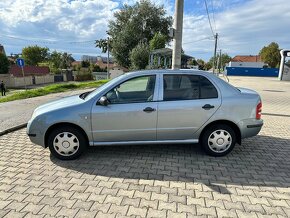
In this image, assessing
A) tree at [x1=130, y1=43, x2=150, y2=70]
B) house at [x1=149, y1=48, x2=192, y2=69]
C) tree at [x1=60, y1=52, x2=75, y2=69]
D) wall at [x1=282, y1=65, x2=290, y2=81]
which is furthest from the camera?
tree at [x1=60, y1=52, x2=75, y2=69]

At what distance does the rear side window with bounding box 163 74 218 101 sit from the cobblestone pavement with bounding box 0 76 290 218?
113 centimetres

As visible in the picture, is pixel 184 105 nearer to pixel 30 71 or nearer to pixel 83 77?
pixel 83 77

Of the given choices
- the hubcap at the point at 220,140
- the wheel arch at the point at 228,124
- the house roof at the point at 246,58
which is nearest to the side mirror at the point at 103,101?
the wheel arch at the point at 228,124

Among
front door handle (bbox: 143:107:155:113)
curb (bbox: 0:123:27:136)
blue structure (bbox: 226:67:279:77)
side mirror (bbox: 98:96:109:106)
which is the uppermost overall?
side mirror (bbox: 98:96:109:106)

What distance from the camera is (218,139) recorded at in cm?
450

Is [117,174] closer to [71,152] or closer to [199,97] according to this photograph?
[71,152]

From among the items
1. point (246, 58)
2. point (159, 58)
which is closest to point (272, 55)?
point (246, 58)

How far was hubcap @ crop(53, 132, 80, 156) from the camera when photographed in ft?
14.1

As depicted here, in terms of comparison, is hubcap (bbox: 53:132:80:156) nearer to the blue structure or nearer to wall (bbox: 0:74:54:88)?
wall (bbox: 0:74:54:88)

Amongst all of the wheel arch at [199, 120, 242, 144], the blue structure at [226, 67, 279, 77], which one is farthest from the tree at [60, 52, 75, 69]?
the wheel arch at [199, 120, 242, 144]

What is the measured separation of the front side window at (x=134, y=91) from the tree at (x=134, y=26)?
104 feet

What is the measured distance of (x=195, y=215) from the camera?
2.84 meters

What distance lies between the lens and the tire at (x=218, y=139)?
4.48 m

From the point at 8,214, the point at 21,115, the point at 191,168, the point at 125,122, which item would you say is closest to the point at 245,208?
the point at 191,168
